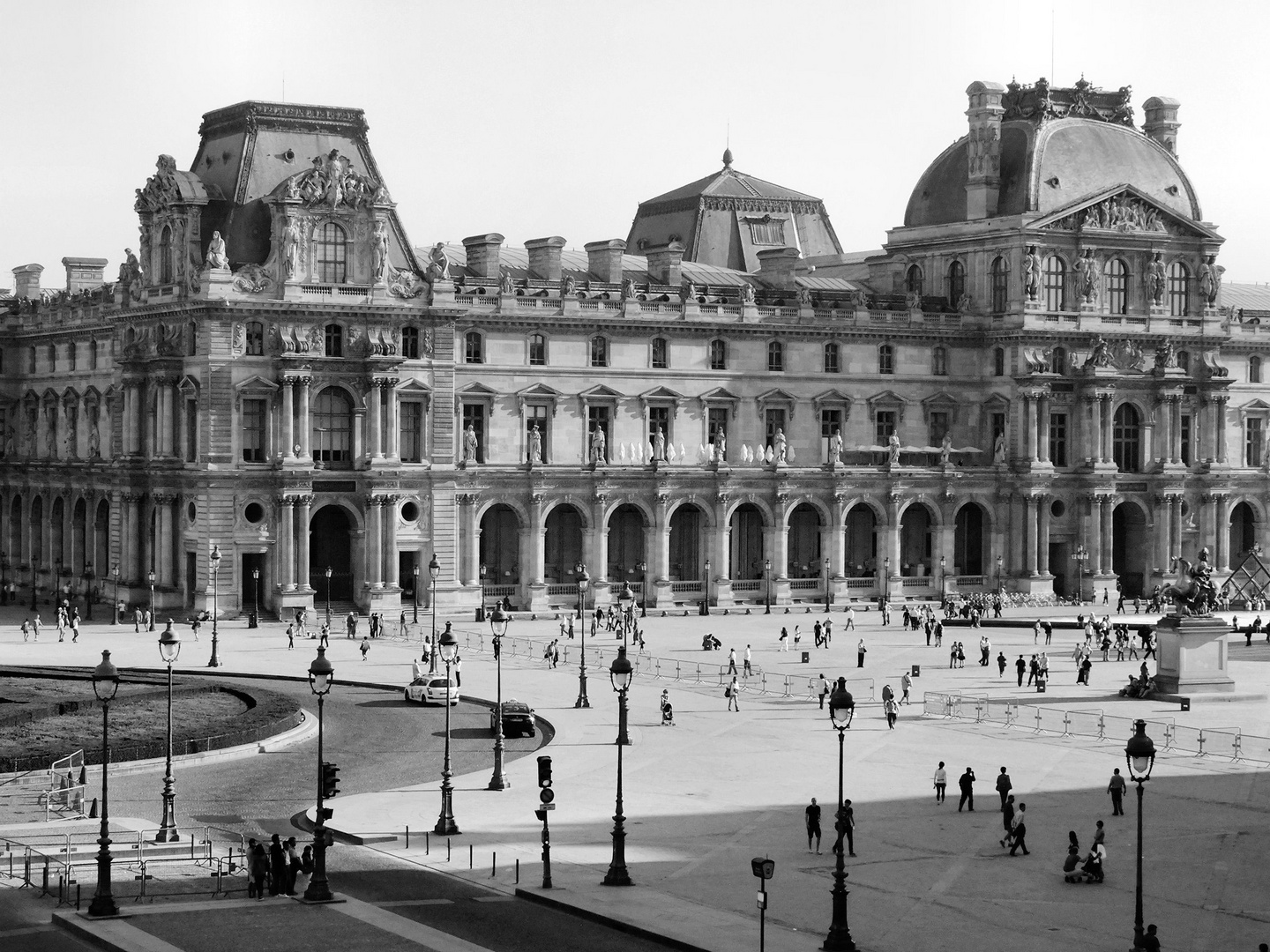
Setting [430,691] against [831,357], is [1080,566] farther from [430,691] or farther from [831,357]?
[430,691]

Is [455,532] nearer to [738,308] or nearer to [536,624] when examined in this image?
[536,624]

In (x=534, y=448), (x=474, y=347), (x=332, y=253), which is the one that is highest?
(x=332, y=253)

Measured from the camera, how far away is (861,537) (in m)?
121

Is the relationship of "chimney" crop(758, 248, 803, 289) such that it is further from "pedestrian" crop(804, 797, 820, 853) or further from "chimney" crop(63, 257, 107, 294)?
"pedestrian" crop(804, 797, 820, 853)

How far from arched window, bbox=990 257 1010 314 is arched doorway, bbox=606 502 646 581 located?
75.1ft

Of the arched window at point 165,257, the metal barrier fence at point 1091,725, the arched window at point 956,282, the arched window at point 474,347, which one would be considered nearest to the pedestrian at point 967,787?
the metal barrier fence at point 1091,725

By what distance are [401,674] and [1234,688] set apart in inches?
1166

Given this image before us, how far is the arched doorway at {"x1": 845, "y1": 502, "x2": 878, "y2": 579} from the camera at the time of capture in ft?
393

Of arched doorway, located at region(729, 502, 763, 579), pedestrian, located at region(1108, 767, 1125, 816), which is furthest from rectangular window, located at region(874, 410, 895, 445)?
pedestrian, located at region(1108, 767, 1125, 816)

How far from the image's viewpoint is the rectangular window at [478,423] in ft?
359

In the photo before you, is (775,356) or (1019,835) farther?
(775,356)

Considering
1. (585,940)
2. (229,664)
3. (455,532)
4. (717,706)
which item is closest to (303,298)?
(455,532)

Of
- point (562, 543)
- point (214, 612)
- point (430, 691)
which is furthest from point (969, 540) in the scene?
point (430, 691)

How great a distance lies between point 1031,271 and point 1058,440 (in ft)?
30.4
